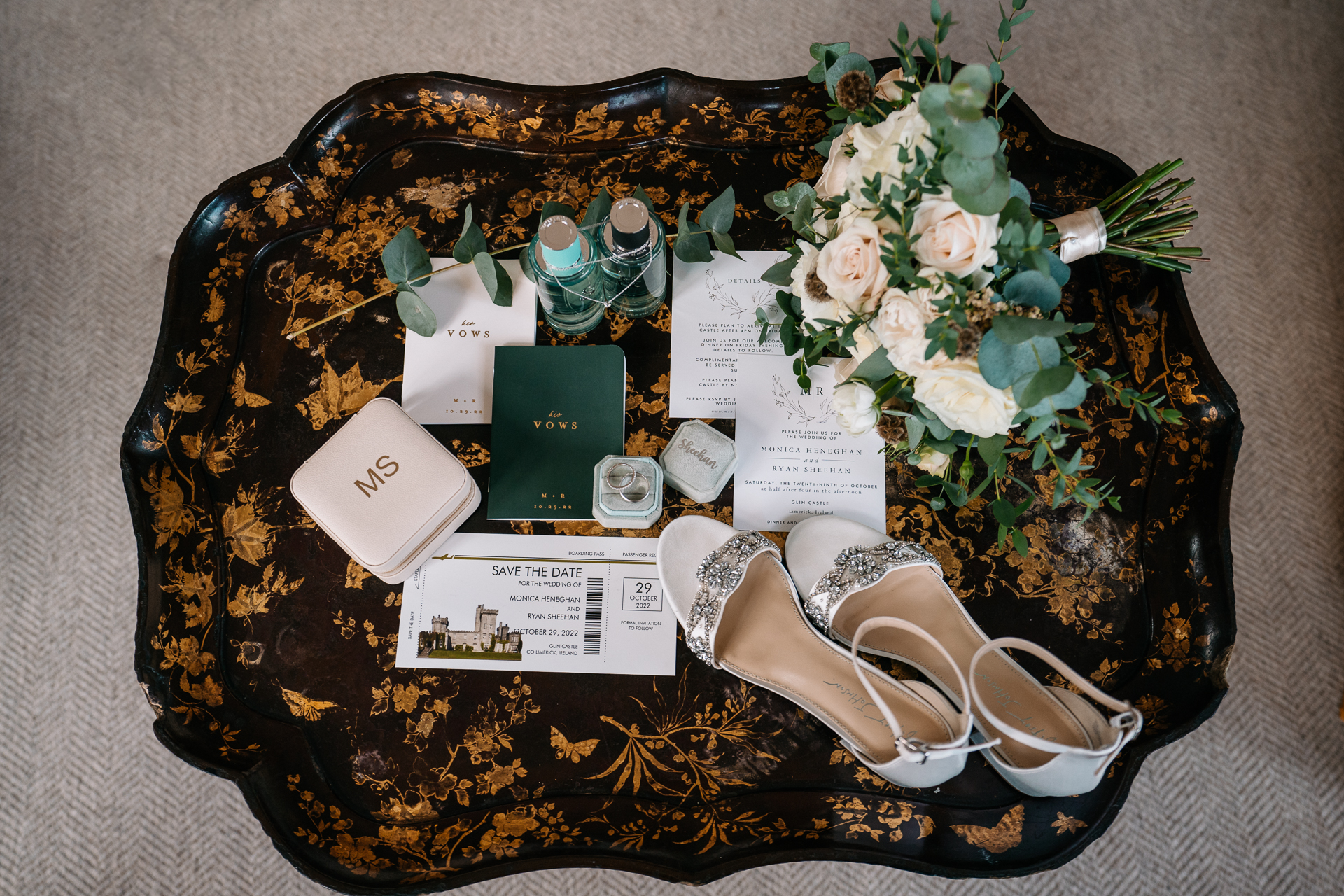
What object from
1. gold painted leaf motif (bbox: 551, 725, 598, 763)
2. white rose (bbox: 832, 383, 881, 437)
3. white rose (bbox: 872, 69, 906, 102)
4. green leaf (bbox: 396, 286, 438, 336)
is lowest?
gold painted leaf motif (bbox: 551, 725, 598, 763)

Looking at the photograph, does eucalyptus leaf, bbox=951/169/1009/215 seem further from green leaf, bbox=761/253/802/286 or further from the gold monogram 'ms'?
the gold monogram 'ms'

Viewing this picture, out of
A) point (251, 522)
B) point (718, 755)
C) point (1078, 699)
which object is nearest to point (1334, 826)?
point (1078, 699)

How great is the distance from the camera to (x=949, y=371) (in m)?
0.59

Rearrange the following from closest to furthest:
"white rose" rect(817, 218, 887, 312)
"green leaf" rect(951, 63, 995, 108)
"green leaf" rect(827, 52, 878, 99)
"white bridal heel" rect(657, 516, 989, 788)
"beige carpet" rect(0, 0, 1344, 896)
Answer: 1. "green leaf" rect(951, 63, 995, 108)
2. "white rose" rect(817, 218, 887, 312)
3. "green leaf" rect(827, 52, 878, 99)
4. "white bridal heel" rect(657, 516, 989, 788)
5. "beige carpet" rect(0, 0, 1344, 896)

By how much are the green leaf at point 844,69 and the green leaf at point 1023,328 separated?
1.05 feet

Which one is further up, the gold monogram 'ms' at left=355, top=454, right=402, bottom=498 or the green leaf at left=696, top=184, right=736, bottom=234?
the green leaf at left=696, top=184, right=736, bottom=234

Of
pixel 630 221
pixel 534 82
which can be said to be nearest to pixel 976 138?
pixel 630 221

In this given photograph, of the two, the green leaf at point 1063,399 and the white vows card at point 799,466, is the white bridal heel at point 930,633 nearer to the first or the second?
the white vows card at point 799,466

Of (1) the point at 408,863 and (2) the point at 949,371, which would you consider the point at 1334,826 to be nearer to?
(2) the point at 949,371

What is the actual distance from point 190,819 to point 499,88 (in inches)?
53.8

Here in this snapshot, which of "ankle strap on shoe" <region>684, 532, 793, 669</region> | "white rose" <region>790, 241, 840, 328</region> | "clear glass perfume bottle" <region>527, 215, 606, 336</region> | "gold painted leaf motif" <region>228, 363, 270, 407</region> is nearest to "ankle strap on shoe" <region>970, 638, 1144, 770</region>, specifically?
"ankle strap on shoe" <region>684, 532, 793, 669</region>

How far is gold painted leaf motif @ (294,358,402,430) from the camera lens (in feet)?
3.02

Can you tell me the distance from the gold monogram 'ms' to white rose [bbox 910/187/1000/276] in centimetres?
58

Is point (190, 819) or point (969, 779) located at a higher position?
point (969, 779)
